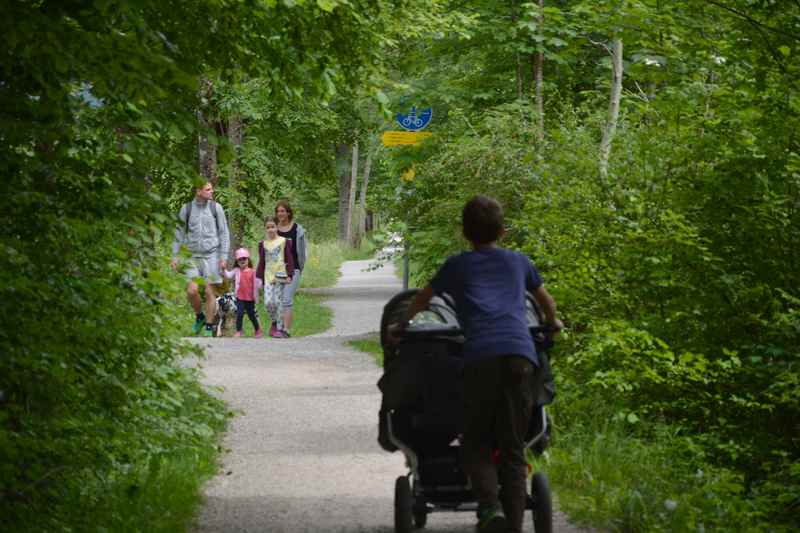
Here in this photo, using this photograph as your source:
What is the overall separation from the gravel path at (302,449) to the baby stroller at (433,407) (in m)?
0.73

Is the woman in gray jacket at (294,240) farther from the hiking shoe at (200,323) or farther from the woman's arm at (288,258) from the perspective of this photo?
the hiking shoe at (200,323)

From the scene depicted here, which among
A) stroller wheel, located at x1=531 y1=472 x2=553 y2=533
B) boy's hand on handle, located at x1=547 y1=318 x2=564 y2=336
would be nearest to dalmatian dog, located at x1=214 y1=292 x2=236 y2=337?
stroller wheel, located at x1=531 y1=472 x2=553 y2=533

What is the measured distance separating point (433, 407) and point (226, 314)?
16812 mm

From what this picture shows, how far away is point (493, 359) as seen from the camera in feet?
19.9

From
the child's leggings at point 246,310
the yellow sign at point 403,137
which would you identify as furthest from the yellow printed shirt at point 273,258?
the yellow sign at point 403,137

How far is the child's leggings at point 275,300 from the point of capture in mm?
20355

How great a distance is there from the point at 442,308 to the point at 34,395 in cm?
193

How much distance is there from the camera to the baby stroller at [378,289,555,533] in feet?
21.4

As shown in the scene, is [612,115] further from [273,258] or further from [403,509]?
[403,509]

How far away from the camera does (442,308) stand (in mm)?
6777

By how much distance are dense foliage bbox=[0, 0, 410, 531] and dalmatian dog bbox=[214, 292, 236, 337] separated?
540 inches

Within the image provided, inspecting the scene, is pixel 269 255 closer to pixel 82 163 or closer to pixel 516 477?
pixel 82 163

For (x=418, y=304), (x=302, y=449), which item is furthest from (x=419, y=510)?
(x=302, y=449)

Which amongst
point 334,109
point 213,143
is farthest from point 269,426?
point 334,109
